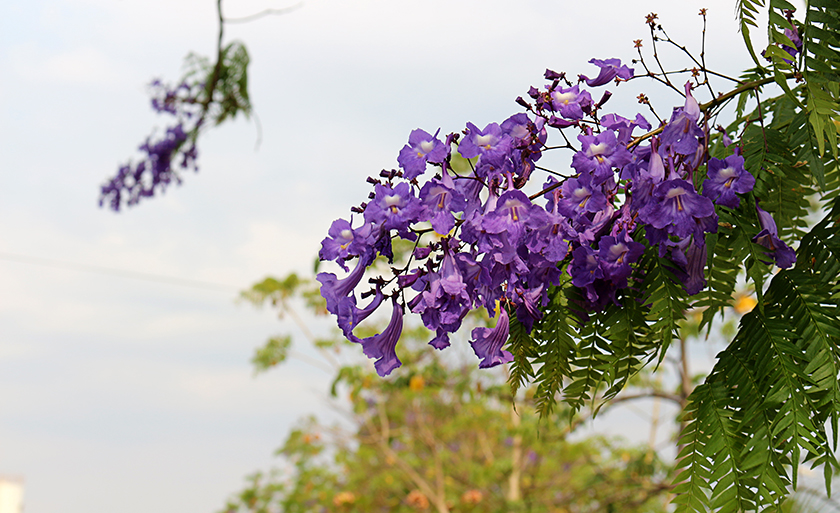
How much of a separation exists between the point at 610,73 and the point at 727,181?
24cm

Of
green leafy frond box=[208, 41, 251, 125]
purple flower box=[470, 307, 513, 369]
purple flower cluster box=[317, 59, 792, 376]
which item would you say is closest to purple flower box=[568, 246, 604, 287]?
purple flower cluster box=[317, 59, 792, 376]

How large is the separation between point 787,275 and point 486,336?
41cm

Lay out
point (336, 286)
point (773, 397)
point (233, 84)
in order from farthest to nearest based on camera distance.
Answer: point (233, 84)
point (336, 286)
point (773, 397)

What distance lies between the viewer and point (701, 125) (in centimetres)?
92

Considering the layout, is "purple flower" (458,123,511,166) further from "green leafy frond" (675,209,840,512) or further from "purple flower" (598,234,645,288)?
"green leafy frond" (675,209,840,512)

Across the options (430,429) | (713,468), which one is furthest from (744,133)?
(430,429)

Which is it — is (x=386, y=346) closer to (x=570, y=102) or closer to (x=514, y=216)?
(x=514, y=216)

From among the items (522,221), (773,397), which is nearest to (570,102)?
(522,221)

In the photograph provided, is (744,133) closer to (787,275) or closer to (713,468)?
(787,275)

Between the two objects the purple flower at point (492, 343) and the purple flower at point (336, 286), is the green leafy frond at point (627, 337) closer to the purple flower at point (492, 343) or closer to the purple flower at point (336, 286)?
the purple flower at point (492, 343)

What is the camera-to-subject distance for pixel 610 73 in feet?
3.29

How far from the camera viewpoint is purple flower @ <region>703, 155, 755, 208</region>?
0.85m

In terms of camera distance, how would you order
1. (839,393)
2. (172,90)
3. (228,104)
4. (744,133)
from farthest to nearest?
1. (172,90)
2. (228,104)
3. (744,133)
4. (839,393)

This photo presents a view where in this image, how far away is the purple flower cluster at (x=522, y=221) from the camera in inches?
33.6
